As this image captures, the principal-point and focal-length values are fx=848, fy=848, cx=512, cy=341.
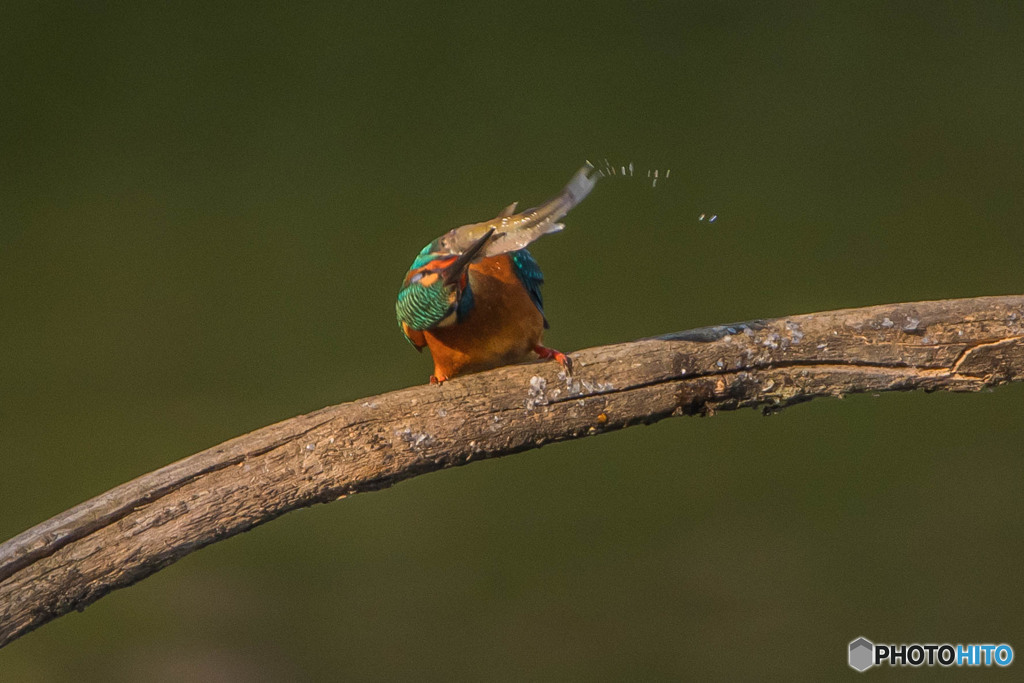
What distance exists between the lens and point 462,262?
1.36 m

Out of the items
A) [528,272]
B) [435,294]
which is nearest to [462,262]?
[435,294]

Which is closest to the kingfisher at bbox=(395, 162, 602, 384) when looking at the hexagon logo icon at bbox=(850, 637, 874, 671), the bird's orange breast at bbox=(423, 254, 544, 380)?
the bird's orange breast at bbox=(423, 254, 544, 380)

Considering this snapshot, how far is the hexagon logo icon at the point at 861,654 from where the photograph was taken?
2.23 m

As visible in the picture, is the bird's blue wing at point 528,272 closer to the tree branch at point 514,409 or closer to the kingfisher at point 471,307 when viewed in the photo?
the kingfisher at point 471,307

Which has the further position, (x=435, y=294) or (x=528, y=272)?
(x=528, y=272)

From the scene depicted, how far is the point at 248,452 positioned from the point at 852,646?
1.72 m

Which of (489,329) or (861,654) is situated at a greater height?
(489,329)

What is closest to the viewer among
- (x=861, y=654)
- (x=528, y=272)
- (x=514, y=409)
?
(x=514, y=409)

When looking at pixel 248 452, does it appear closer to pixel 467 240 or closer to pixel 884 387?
pixel 467 240

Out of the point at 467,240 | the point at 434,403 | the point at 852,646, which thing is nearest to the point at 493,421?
the point at 434,403

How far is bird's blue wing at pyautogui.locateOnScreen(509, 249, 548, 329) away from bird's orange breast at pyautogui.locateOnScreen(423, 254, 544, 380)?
6 cm

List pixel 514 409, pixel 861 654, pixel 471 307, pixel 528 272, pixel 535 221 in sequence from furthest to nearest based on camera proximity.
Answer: pixel 861 654, pixel 528 272, pixel 471 307, pixel 514 409, pixel 535 221

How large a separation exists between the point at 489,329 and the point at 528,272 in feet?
0.82

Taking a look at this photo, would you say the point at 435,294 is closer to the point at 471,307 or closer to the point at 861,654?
the point at 471,307
